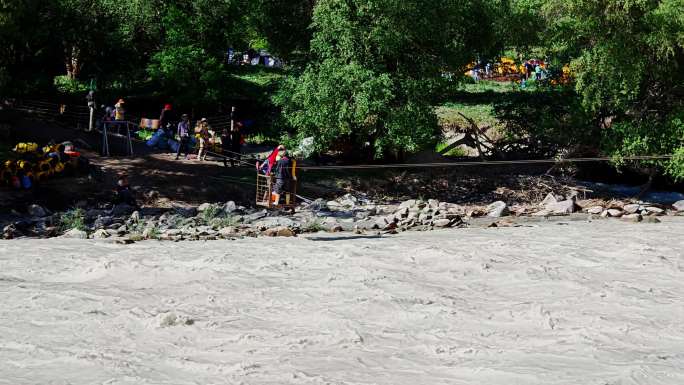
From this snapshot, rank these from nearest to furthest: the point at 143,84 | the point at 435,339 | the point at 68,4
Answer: the point at 435,339, the point at 68,4, the point at 143,84

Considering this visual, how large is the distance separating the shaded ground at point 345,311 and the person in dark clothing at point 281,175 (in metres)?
1.26

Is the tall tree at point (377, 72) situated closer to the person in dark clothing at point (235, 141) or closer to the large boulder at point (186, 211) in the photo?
the person in dark clothing at point (235, 141)

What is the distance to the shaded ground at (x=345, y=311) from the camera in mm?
12711

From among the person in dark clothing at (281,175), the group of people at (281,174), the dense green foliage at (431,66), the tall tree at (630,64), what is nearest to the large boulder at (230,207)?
the dense green foliage at (431,66)

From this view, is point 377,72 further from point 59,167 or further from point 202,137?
point 59,167

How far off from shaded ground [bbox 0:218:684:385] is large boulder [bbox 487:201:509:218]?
A: 469cm

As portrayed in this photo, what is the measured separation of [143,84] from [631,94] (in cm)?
2037

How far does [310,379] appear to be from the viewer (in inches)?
480

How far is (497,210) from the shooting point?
89.9ft

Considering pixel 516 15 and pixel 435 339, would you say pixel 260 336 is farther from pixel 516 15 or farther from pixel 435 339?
pixel 516 15

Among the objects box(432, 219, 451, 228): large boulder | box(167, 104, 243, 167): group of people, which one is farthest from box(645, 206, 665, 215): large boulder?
box(167, 104, 243, 167): group of people

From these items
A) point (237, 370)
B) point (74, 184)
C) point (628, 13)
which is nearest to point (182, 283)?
point (237, 370)

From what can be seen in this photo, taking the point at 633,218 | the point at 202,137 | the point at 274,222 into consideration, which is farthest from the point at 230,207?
the point at 633,218

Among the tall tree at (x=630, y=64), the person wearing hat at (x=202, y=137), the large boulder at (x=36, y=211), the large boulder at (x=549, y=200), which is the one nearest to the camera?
the large boulder at (x=36, y=211)
